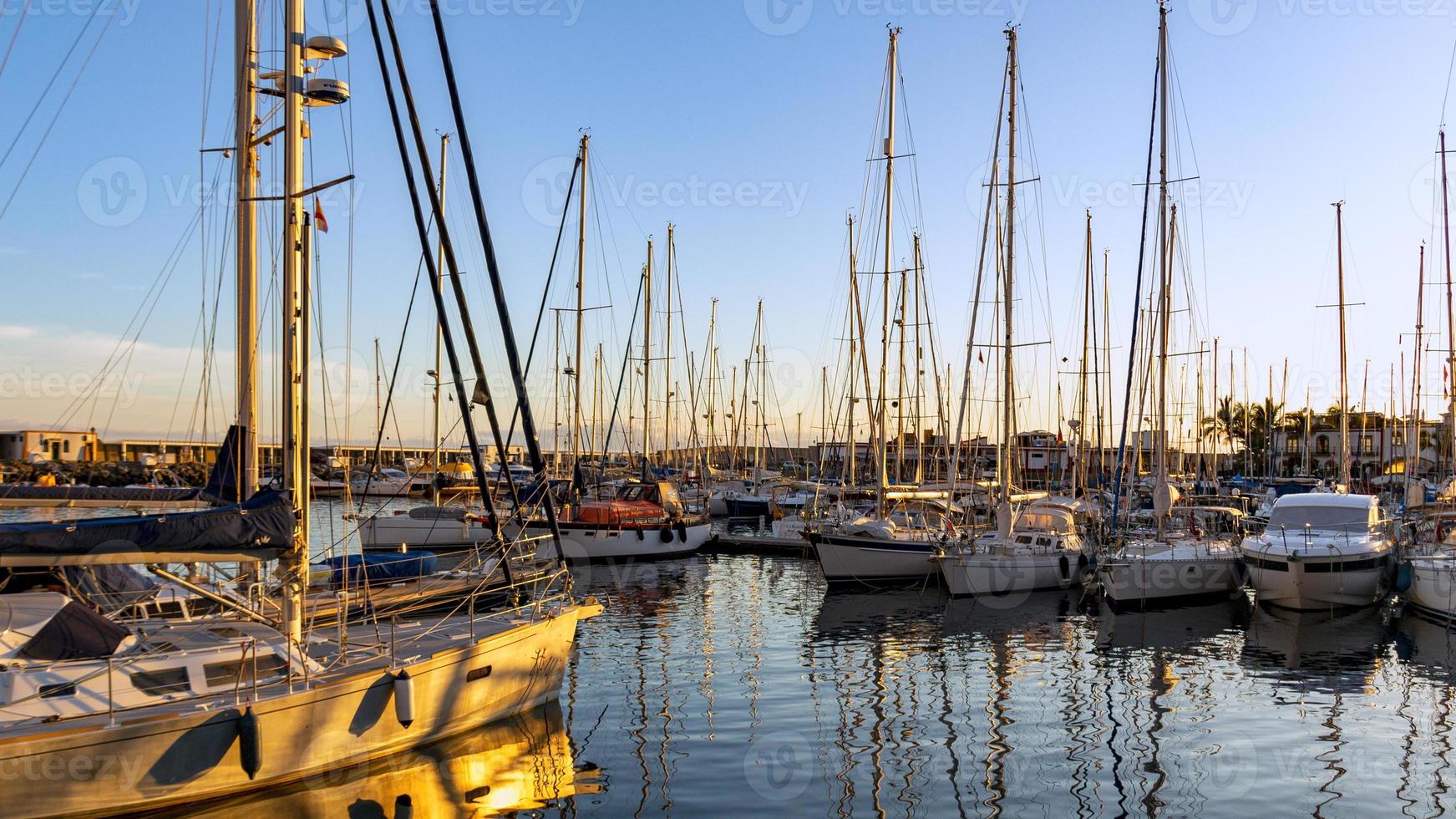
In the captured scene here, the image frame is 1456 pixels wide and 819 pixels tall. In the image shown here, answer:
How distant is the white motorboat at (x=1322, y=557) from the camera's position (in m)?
25.8

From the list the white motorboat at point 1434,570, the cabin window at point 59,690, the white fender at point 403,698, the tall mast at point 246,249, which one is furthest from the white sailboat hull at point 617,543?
the cabin window at point 59,690

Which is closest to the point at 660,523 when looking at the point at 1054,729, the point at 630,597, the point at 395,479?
the point at 630,597

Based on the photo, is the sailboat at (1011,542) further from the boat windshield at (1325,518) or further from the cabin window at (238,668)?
the cabin window at (238,668)

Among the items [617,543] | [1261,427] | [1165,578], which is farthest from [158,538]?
[1261,427]

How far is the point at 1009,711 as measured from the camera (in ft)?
54.3

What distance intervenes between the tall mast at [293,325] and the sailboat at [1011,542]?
1902 cm

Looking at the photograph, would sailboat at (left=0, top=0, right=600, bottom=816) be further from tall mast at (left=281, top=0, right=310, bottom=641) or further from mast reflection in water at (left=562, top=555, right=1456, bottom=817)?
mast reflection in water at (left=562, top=555, right=1456, bottom=817)

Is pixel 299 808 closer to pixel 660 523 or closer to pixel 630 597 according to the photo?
pixel 630 597

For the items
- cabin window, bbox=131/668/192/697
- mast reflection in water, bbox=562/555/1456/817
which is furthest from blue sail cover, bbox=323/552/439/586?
cabin window, bbox=131/668/192/697

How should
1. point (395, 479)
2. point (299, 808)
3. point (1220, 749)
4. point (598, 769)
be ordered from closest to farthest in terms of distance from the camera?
point (299, 808), point (598, 769), point (1220, 749), point (395, 479)

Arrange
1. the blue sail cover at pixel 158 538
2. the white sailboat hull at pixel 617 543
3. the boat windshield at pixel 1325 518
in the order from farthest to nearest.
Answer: the white sailboat hull at pixel 617 543, the boat windshield at pixel 1325 518, the blue sail cover at pixel 158 538

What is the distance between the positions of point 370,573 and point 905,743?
42.0 ft

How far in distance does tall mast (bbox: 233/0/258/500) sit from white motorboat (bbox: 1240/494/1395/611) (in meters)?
23.2

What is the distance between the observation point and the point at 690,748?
14.2 m
